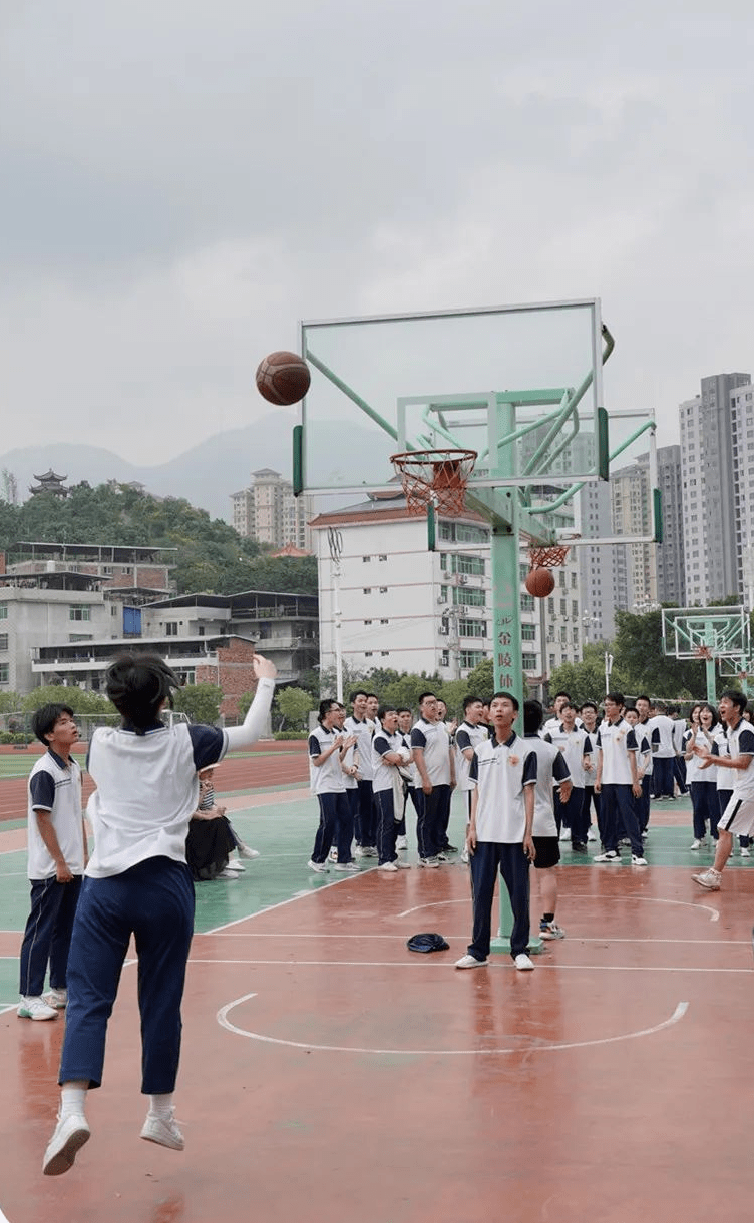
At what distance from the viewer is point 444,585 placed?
78.9 m

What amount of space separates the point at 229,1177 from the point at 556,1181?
1100 mm

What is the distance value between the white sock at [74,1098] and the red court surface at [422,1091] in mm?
326

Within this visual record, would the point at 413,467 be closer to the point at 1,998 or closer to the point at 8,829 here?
the point at 1,998

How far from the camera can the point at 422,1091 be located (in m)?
5.41

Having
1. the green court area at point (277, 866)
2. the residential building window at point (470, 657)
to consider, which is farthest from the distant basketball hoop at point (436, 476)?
the residential building window at point (470, 657)

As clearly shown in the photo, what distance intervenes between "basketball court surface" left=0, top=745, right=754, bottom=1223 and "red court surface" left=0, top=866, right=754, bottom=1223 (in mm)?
13

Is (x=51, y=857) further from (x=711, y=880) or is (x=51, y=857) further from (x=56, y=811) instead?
(x=711, y=880)

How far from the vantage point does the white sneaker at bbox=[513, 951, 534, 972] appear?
25.6 feet

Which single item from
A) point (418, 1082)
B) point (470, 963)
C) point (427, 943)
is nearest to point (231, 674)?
point (427, 943)

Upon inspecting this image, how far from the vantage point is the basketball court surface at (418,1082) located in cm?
423

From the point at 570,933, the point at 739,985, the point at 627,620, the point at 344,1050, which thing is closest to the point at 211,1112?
the point at 344,1050

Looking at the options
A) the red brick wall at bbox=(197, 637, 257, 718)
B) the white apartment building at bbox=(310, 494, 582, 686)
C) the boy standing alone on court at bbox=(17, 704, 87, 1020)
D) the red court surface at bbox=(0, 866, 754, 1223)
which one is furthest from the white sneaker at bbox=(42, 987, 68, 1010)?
the white apartment building at bbox=(310, 494, 582, 686)

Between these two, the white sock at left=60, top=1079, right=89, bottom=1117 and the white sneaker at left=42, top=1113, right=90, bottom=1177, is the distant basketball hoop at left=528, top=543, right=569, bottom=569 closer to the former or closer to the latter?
the white sock at left=60, top=1079, right=89, bottom=1117

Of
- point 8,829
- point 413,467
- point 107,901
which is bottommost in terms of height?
point 8,829
